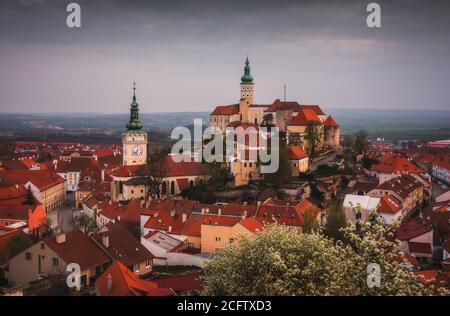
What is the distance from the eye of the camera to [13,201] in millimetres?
40281

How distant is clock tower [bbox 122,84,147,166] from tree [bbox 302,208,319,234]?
2212cm

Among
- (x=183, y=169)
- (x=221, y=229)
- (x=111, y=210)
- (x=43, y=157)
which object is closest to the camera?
(x=221, y=229)

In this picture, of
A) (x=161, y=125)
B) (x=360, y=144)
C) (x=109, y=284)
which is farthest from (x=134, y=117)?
(x=161, y=125)

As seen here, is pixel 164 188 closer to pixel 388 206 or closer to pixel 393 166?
pixel 388 206

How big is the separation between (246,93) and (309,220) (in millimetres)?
31650

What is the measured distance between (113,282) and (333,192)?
23.8 meters

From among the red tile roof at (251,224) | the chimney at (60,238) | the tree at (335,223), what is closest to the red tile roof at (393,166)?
the tree at (335,223)

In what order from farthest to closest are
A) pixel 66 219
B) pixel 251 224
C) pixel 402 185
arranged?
pixel 66 219 < pixel 402 185 < pixel 251 224

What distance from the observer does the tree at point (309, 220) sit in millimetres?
27203

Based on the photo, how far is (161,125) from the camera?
15062cm

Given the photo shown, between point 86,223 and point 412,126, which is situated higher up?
point 412,126

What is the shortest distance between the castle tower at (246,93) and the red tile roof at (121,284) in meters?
38.1

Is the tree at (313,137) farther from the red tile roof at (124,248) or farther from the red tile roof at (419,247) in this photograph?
the red tile roof at (124,248)

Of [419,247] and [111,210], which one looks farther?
[111,210]
